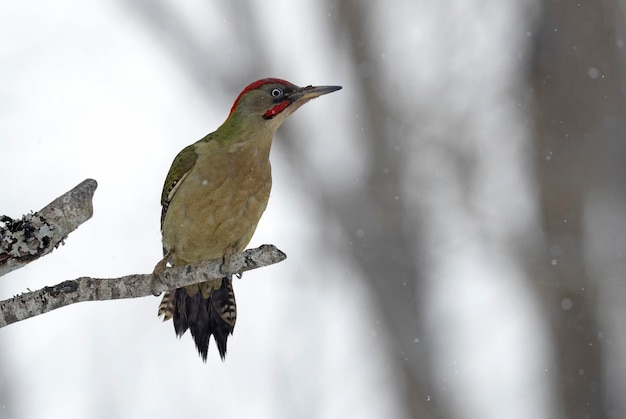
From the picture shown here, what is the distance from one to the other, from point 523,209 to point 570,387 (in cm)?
Result: 160

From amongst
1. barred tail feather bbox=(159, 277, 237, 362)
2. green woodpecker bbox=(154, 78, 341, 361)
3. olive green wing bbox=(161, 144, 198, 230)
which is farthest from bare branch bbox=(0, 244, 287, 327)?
barred tail feather bbox=(159, 277, 237, 362)

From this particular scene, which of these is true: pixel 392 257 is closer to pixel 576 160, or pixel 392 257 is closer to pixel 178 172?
pixel 576 160

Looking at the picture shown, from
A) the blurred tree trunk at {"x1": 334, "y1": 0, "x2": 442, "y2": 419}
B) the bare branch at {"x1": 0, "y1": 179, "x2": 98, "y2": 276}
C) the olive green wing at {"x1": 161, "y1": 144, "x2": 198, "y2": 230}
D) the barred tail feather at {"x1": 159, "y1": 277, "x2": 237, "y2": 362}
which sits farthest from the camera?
the blurred tree trunk at {"x1": 334, "y1": 0, "x2": 442, "y2": 419}

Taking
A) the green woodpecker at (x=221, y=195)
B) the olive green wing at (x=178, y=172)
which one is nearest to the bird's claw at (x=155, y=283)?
the green woodpecker at (x=221, y=195)

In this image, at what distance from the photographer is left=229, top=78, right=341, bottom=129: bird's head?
4.48 meters

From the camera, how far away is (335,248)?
8305 mm

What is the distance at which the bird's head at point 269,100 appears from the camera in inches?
177

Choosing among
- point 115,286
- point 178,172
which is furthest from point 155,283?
point 178,172

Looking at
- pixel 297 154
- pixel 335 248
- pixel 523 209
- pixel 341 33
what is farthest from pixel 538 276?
pixel 341 33

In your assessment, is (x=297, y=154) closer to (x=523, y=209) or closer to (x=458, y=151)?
(x=458, y=151)

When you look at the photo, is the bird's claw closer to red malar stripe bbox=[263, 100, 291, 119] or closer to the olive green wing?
the olive green wing

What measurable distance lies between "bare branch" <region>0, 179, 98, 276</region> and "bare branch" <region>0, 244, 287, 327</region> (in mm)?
119

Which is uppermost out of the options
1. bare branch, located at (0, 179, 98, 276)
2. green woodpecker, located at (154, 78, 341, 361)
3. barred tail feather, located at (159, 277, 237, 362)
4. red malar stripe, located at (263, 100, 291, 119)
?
red malar stripe, located at (263, 100, 291, 119)

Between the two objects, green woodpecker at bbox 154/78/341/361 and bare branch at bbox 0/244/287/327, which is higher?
green woodpecker at bbox 154/78/341/361
